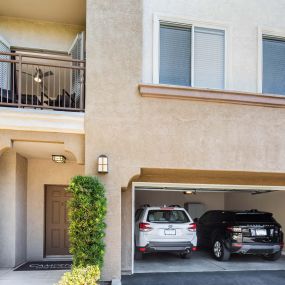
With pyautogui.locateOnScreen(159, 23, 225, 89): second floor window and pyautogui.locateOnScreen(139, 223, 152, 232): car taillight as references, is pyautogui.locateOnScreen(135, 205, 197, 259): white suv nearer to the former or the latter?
pyautogui.locateOnScreen(139, 223, 152, 232): car taillight

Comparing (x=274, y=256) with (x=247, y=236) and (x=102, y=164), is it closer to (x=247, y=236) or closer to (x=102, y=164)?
(x=247, y=236)

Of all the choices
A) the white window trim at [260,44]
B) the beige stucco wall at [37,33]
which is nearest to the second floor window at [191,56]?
the white window trim at [260,44]

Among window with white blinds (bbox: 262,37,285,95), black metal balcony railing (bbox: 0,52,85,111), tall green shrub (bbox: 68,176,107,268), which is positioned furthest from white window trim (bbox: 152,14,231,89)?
tall green shrub (bbox: 68,176,107,268)

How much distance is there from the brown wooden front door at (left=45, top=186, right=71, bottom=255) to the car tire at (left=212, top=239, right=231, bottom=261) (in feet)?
14.4

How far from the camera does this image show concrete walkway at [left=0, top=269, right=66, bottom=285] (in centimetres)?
657

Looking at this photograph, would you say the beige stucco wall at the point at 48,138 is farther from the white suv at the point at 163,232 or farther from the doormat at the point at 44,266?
the white suv at the point at 163,232

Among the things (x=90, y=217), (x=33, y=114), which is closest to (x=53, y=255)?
(x=90, y=217)

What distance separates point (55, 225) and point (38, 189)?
1.21 meters

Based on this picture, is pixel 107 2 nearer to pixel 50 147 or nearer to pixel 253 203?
pixel 50 147

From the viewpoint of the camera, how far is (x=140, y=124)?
6809 mm

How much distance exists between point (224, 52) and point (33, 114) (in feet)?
15.1

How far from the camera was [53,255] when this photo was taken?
941 centimetres

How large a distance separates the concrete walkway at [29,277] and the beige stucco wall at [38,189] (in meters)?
1.48

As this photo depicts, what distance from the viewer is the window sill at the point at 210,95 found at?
6820 millimetres
